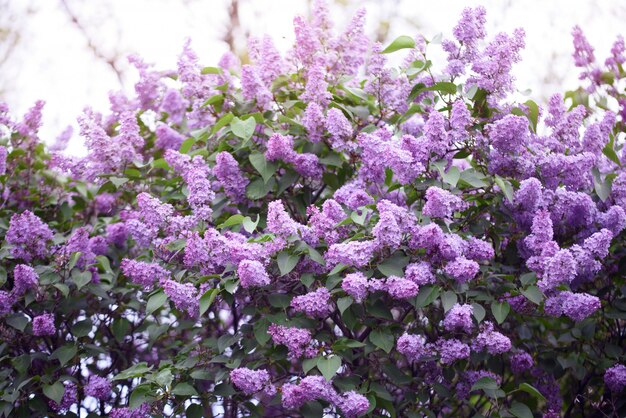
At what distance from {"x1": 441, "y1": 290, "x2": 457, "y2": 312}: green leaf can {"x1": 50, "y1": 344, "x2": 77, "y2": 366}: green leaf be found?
1.69 meters

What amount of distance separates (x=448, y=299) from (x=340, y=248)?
45cm

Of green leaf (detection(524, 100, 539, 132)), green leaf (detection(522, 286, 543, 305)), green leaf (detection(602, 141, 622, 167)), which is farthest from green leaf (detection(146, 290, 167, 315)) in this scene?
green leaf (detection(602, 141, 622, 167))

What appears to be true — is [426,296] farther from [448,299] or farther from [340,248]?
[340,248]

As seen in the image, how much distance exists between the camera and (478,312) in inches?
113

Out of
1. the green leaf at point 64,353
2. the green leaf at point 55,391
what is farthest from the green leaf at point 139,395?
the green leaf at point 64,353

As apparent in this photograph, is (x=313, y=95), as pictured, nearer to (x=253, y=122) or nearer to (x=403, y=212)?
(x=253, y=122)

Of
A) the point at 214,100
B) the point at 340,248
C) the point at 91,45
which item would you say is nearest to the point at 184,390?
the point at 340,248

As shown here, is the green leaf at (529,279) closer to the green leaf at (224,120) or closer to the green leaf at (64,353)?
the green leaf at (224,120)

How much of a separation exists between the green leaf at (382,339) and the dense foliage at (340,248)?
13mm

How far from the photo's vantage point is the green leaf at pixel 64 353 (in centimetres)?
339

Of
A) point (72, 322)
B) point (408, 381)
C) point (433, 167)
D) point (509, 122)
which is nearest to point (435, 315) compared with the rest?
point (408, 381)

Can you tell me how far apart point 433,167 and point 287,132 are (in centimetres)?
74

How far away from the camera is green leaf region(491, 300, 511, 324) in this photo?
294cm

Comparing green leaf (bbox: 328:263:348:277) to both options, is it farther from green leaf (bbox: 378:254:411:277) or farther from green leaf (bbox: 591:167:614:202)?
green leaf (bbox: 591:167:614:202)
